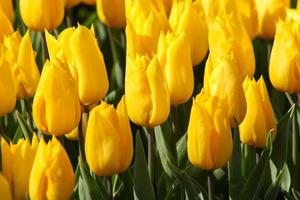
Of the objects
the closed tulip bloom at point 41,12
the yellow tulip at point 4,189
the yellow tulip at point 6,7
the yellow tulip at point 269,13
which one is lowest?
the yellow tulip at point 269,13

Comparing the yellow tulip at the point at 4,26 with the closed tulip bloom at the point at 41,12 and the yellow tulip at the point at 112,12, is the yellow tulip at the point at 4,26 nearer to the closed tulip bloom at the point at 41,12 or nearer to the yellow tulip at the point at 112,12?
the closed tulip bloom at the point at 41,12

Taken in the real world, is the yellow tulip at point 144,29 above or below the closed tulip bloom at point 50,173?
above

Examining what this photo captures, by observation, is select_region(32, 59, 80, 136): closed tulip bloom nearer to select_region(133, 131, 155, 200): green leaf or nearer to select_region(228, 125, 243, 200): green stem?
select_region(133, 131, 155, 200): green leaf

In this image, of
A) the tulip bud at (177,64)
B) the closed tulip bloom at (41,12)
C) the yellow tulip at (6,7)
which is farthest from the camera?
the yellow tulip at (6,7)

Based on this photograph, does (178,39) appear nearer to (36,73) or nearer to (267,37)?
(36,73)

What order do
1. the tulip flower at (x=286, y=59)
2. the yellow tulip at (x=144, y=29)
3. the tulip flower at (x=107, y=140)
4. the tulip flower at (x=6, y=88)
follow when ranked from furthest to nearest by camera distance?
the yellow tulip at (x=144, y=29) < the tulip flower at (x=286, y=59) < the tulip flower at (x=6, y=88) < the tulip flower at (x=107, y=140)

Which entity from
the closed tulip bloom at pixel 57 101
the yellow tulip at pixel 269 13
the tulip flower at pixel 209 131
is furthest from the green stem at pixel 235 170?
the yellow tulip at pixel 269 13
